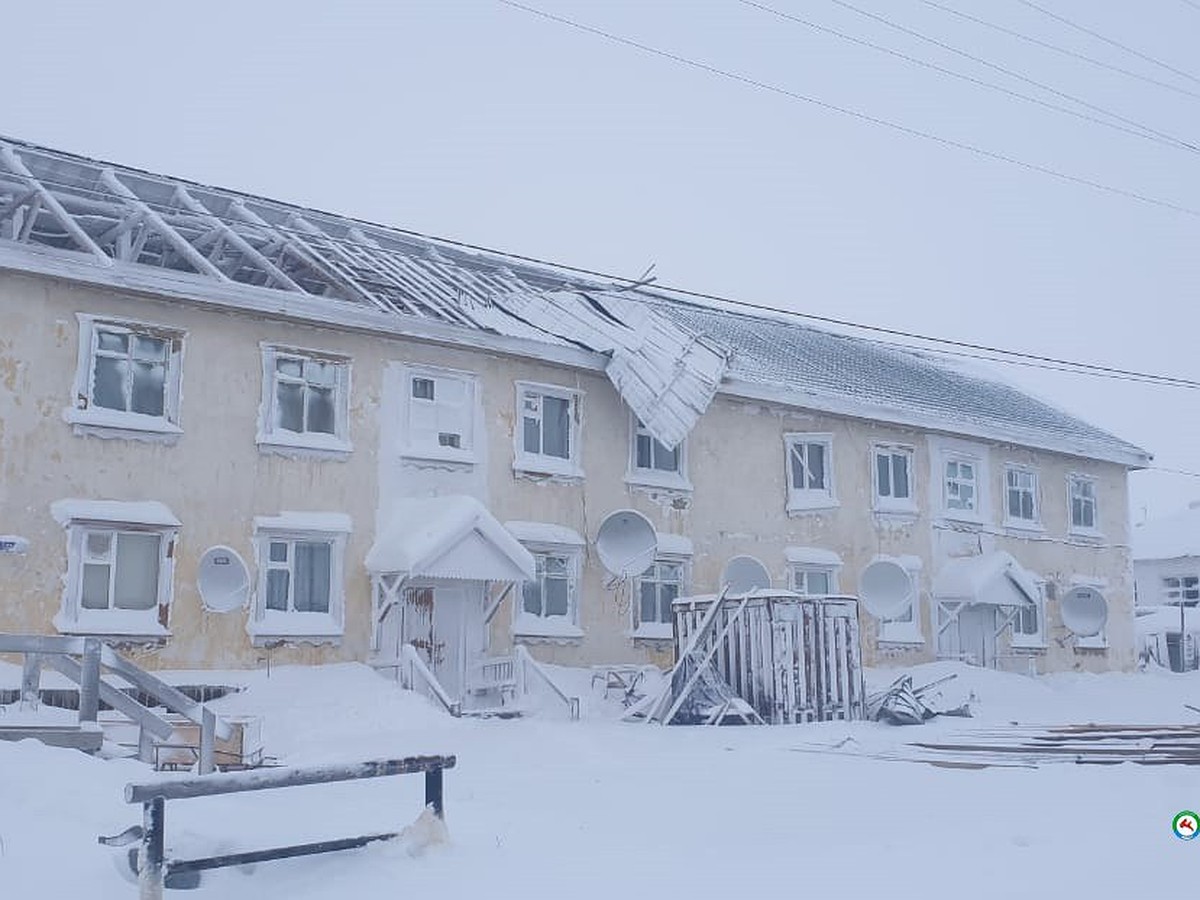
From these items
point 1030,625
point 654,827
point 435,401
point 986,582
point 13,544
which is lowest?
point 654,827

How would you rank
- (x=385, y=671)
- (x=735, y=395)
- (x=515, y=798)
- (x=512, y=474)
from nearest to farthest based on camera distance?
(x=515, y=798) < (x=385, y=671) < (x=512, y=474) < (x=735, y=395)

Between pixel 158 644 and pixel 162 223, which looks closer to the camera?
pixel 158 644

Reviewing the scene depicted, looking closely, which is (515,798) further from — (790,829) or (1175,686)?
(1175,686)

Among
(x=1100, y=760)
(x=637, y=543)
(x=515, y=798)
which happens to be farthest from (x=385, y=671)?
(x=1100, y=760)

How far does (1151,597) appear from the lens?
170 ft

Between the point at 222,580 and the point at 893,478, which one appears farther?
the point at 893,478

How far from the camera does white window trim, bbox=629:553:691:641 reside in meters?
23.1

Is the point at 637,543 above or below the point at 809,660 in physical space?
above

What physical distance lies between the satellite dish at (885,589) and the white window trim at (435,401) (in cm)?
964

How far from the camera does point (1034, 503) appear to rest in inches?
1221

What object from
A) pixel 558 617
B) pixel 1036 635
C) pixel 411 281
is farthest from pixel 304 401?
pixel 1036 635

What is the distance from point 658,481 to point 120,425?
1020 centimetres

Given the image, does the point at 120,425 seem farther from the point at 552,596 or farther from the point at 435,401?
the point at 552,596

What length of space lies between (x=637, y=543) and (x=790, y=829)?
13516 mm
